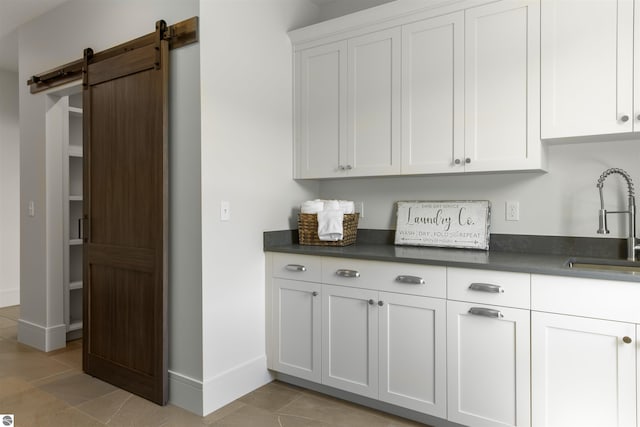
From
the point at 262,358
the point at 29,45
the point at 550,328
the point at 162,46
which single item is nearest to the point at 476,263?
the point at 550,328

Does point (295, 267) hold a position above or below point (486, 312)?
above

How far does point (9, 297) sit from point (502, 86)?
5.49m

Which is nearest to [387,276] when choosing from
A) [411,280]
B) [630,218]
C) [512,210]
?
[411,280]

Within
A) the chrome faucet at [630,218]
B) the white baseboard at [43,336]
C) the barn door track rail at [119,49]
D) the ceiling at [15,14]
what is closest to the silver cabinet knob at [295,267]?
→ the barn door track rail at [119,49]

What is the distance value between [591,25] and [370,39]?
1.19 meters

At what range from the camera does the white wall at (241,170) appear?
2.41 m

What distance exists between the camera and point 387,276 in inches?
90.9

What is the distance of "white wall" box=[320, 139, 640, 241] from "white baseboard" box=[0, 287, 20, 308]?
4781 mm

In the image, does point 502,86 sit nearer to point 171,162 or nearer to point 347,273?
point 347,273

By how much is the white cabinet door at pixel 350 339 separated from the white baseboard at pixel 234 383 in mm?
456

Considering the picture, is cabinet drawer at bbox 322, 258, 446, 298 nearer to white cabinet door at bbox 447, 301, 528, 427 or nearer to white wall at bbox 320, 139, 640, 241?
white cabinet door at bbox 447, 301, 528, 427

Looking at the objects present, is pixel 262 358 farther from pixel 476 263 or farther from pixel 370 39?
pixel 370 39

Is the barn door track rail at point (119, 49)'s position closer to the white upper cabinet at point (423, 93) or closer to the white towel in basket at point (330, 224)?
the white upper cabinet at point (423, 93)

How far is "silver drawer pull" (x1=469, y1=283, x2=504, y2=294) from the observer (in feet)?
6.50
